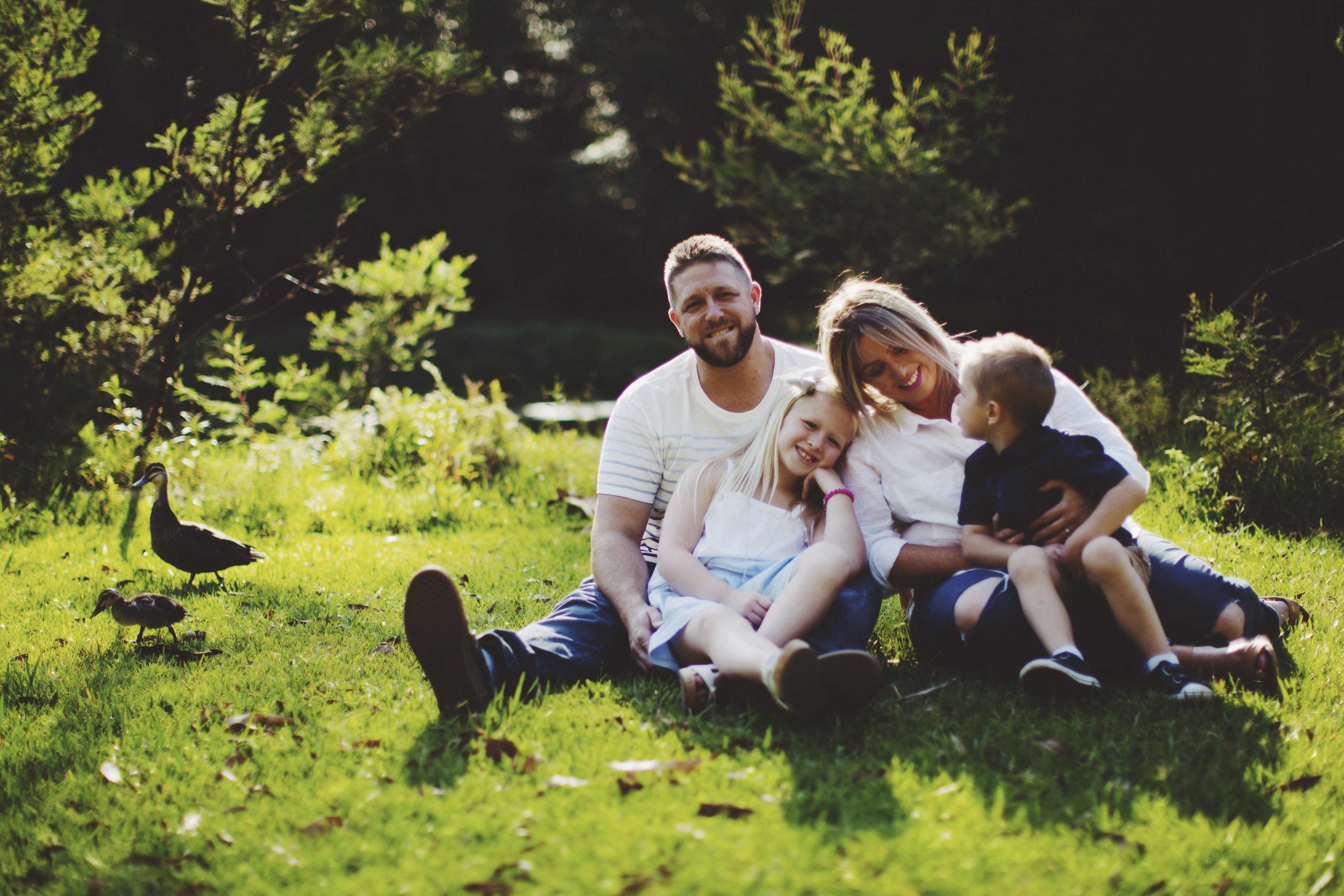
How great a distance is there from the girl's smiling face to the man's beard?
1.21 ft

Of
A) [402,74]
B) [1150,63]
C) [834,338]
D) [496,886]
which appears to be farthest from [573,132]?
[496,886]

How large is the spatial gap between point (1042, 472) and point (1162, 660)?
0.66m

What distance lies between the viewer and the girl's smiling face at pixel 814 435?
3350mm

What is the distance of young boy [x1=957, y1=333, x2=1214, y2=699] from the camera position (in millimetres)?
2846

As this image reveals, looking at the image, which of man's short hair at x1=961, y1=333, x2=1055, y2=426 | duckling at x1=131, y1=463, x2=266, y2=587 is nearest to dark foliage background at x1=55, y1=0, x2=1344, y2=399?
duckling at x1=131, y1=463, x2=266, y2=587

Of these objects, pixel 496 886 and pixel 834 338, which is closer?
pixel 496 886

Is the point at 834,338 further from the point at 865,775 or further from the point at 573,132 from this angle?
the point at 573,132

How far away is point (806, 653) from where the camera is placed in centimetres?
257

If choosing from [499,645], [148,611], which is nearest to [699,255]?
[499,645]

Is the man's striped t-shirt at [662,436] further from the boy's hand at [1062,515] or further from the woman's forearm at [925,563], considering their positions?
the boy's hand at [1062,515]

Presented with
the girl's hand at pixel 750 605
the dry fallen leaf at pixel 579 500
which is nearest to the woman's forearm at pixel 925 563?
the girl's hand at pixel 750 605

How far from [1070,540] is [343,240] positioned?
6036 mm

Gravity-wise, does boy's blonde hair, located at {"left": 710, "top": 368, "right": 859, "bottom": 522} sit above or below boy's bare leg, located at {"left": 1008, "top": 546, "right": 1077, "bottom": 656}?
above

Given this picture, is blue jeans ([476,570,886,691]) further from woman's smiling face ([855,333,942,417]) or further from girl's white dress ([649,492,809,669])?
woman's smiling face ([855,333,942,417])
